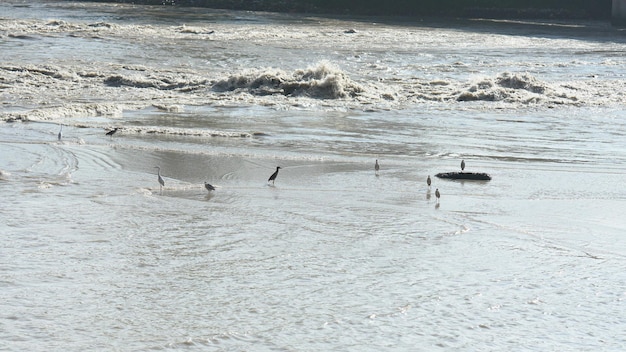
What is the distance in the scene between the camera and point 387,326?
655 centimetres

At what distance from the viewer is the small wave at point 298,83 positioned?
20375 mm

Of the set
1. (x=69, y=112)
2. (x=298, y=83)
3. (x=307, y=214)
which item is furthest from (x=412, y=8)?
(x=307, y=214)

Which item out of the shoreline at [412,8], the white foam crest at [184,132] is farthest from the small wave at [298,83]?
the shoreline at [412,8]

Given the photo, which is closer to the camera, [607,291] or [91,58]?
[607,291]

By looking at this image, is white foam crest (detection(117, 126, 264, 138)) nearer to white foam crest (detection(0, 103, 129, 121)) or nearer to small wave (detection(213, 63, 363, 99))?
white foam crest (detection(0, 103, 129, 121))

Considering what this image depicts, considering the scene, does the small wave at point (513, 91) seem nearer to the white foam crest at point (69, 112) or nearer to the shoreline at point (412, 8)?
the white foam crest at point (69, 112)

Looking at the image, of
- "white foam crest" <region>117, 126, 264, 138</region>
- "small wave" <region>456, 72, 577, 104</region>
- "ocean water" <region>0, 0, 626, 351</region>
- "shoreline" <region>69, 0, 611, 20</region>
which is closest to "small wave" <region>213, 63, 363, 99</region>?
"ocean water" <region>0, 0, 626, 351</region>

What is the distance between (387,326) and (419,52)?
26995 millimetres

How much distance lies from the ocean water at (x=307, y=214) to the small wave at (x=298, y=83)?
60 millimetres

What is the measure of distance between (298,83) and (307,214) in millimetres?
11564

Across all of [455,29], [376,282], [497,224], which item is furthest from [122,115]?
[455,29]

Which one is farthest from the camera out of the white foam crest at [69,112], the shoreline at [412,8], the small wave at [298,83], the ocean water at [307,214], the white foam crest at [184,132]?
the shoreline at [412,8]

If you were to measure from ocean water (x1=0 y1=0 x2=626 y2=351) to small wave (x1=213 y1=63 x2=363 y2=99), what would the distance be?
60 millimetres

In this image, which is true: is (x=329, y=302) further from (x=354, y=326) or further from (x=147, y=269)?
(x=147, y=269)
